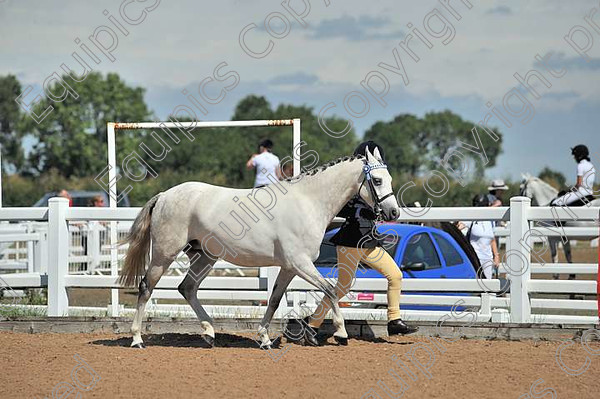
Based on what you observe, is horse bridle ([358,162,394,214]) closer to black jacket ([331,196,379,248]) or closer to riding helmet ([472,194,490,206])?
black jacket ([331,196,379,248])

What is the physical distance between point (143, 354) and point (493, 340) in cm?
363

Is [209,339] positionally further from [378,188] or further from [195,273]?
[378,188]

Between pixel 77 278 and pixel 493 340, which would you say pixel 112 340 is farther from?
pixel 493 340

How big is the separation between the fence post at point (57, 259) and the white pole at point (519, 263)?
5.47 meters

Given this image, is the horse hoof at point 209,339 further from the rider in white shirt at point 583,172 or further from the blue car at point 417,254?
the rider in white shirt at point 583,172

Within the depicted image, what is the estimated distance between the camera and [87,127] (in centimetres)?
6581

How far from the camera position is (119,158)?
65250 millimetres

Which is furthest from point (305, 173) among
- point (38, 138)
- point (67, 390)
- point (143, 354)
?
point (38, 138)

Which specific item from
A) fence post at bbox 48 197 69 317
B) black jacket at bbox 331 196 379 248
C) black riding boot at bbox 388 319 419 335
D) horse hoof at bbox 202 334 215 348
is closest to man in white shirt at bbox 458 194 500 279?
black riding boot at bbox 388 319 419 335

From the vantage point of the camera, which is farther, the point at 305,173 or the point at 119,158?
the point at 119,158

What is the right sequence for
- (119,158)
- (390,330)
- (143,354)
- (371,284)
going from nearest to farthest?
(143,354) < (390,330) < (371,284) < (119,158)

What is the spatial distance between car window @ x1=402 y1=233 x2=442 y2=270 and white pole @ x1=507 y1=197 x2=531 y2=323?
1.74 m

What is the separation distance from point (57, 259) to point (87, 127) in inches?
2275

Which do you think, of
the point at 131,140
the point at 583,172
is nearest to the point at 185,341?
the point at 583,172
